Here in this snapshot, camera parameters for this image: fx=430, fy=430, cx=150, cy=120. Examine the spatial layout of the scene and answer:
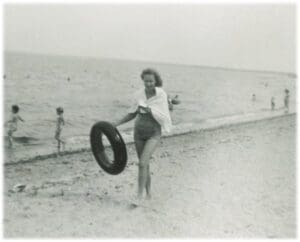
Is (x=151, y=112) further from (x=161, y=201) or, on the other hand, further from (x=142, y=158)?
(x=161, y=201)

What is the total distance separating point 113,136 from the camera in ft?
19.5

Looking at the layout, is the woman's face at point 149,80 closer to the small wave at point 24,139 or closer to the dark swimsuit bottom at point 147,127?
the dark swimsuit bottom at point 147,127

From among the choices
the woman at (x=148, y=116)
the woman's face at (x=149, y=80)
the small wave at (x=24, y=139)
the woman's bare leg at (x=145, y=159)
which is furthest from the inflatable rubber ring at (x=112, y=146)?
A: the small wave at (x=24, y=139)

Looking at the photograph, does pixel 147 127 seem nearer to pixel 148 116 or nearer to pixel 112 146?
pixel 148 116

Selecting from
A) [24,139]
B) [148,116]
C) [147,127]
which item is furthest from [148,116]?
[24,139]

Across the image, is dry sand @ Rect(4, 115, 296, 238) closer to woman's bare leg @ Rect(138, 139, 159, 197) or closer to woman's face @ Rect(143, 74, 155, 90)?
woman's bare leg @ Rect(138, 139, 159, 197)

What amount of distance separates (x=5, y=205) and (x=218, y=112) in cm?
1936

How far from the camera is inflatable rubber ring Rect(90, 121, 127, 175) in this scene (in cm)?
593

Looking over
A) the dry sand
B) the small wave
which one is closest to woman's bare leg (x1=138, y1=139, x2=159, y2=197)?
the dry sand

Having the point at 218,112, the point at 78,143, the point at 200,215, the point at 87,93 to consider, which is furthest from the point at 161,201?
the point at 87,93

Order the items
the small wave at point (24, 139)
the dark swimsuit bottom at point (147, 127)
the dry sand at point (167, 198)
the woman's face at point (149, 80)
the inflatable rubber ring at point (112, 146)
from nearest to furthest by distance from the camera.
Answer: the dry sand at point (167, 198) → the woman's face at point (149, 80) → the dark swimsuit bottom at point (147, 127) → the inflatable rubber ring at point (112, 146) → the small wave at point (24, 139)

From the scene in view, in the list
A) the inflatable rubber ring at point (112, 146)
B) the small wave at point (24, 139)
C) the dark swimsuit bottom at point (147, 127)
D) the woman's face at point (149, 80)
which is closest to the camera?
the woman's face at point (149, 80)

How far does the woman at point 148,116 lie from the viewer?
221 inches

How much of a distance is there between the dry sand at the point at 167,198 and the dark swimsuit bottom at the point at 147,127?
0.96m
